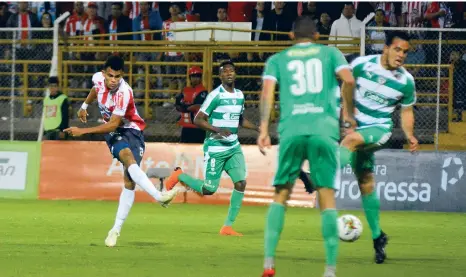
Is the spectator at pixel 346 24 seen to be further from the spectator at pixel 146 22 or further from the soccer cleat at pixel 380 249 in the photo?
the soccer cleat at pixel 380 249

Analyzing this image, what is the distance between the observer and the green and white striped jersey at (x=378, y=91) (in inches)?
451

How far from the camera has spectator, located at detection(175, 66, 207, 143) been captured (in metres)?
21.1

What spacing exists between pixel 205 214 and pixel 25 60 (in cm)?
737

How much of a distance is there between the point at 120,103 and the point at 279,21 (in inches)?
429

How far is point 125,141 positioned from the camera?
12.9 meters

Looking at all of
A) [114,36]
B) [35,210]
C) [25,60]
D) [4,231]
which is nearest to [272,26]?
[114,36]

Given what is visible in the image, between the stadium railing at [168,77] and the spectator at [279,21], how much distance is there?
517mm

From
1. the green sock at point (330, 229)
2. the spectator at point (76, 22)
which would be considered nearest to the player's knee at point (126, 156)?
the green sock at point (330, 229)

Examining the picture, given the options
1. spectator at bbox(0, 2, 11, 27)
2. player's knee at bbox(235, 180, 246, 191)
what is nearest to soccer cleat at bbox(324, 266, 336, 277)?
player's knee at bbox(235, 180, 246, 191)

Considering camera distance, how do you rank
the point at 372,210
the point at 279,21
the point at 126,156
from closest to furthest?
1. the point at 372,210
2. the point at 126,156
3. the point at 279,21

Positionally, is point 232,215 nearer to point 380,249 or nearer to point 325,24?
point 380,249

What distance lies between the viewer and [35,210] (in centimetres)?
1855

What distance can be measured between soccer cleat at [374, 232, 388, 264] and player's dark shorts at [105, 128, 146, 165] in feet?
10.9

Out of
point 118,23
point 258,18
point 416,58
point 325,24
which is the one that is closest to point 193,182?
point 416,58
